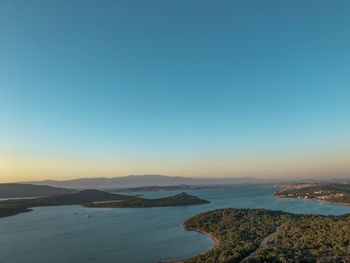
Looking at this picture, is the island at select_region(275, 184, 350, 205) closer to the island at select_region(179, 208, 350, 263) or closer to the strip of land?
the strip of land

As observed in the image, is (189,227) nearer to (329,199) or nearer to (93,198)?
(329,199)

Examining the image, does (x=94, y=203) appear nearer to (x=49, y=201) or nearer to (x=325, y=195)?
(x=49, y=201)

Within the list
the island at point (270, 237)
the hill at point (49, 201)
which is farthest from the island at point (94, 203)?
the island at point (270, 237)

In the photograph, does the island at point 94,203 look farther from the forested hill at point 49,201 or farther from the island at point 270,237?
the island at point 270,237

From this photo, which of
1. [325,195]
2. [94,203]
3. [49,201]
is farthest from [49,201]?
[325,195]

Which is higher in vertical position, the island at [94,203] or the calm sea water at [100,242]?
the island at [94,203]

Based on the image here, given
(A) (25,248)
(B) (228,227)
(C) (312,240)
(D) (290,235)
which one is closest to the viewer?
(C) (312,240)

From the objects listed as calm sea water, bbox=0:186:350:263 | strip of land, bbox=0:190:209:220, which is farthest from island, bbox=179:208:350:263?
strip of land, bbox=0:190:209:220

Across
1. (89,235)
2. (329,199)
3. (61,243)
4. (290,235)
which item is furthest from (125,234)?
(329,199)

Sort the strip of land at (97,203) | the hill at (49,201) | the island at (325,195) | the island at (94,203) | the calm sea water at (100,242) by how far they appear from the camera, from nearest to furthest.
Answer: the calm sea water at (100,242), the hill at (49,201), the strip of land at (97,203), the island at (94,203), the island at (325,195)
